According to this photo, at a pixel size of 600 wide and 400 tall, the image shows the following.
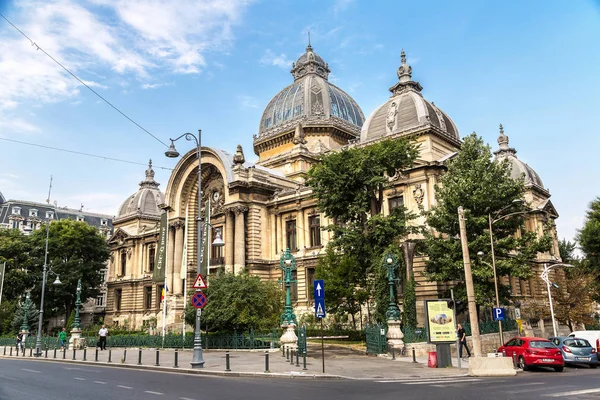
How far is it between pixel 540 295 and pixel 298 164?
28.7m

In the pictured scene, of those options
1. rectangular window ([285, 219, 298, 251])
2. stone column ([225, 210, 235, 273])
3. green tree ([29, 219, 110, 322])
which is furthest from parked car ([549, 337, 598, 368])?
green tree ([29, 219, 110, 322])

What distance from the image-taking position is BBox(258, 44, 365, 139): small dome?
5981cm

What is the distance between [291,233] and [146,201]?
107ft

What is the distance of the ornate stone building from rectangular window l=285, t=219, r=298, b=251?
97mm

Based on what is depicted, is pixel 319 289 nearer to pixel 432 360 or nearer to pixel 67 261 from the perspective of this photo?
pixel 432 360

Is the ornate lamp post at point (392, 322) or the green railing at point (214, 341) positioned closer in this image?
the ornate lamp post at point (392, 322)

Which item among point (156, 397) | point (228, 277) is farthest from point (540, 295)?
point (156, 397)

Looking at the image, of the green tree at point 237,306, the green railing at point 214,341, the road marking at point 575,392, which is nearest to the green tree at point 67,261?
the green railing at point 214,341

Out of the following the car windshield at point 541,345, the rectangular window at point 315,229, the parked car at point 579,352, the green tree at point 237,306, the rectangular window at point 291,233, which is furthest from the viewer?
the rectangular window at point 291,233

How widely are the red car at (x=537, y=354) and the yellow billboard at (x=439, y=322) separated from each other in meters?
3.37

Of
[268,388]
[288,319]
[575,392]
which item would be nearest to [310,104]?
[288,319]

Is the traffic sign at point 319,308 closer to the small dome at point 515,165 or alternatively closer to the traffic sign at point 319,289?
the traffic sign at point 319,289

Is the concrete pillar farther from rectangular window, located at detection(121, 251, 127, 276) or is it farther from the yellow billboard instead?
the yellow billboard

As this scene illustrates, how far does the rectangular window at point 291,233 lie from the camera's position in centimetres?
4644
